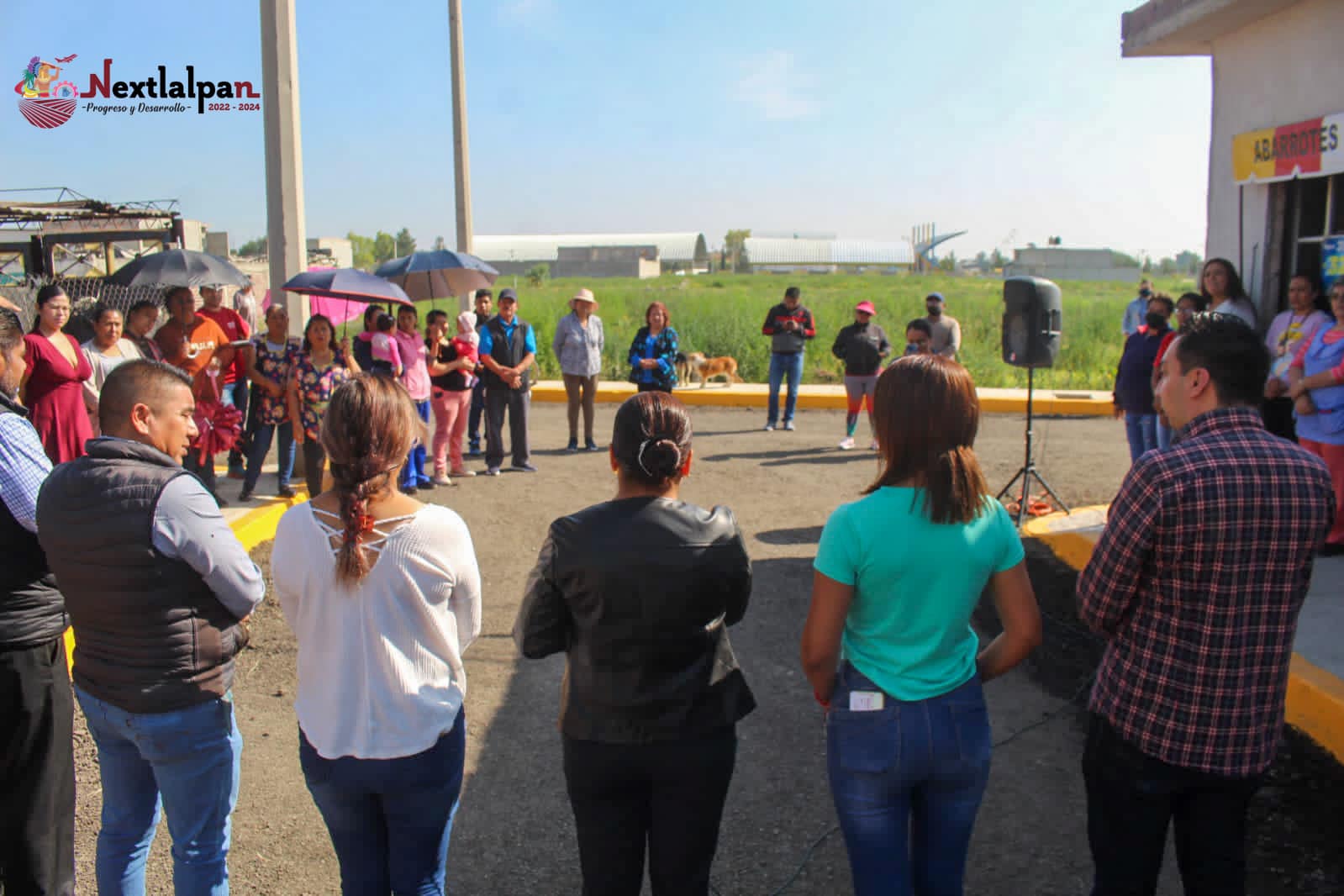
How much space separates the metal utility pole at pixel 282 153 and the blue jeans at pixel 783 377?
588 centimetres

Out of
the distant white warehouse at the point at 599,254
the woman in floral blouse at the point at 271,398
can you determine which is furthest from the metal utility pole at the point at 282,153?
the distant white warehouse at the point at 599,254

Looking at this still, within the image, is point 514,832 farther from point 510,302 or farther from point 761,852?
point 510,302

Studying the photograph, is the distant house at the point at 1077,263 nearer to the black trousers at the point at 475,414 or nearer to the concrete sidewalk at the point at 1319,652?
the black trousers at the point at 475,414

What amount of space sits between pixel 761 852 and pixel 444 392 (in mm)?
6892

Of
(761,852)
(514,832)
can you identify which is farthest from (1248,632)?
(514,832)

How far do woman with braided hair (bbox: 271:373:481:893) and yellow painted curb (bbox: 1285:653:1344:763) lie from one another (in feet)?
12.1

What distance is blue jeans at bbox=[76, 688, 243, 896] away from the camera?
261cm

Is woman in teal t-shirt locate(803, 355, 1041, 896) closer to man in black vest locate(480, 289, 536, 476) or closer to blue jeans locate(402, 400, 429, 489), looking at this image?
blue jeans locate(402, 400, 429, 489)

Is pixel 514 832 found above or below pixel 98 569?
below

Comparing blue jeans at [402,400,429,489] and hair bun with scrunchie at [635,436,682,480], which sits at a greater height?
hair bun with scrunchie at [635,436,682,480]

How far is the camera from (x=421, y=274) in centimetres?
1127

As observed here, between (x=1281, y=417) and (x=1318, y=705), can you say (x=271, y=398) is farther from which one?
(x=1281, y=417)

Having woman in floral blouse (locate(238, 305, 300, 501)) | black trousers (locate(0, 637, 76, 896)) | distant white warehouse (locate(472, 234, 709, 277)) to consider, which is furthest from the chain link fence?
distant white warehouse (locate(472, 234, 709, 277))

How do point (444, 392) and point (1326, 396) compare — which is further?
point (444, 392)
